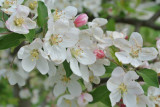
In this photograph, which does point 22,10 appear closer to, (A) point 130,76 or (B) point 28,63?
(B) point 28,63

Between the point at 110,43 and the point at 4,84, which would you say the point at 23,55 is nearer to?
the point at 110,43

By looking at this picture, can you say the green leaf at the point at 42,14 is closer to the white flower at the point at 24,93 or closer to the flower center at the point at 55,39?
the flower center at the point at 55,39

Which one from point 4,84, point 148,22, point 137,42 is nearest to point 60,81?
point 137,42

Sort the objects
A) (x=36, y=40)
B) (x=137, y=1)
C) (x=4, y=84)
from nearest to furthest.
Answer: (x=36, y=40) < (x=4, y=84) < (x=137, y=1)

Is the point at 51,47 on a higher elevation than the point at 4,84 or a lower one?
higher

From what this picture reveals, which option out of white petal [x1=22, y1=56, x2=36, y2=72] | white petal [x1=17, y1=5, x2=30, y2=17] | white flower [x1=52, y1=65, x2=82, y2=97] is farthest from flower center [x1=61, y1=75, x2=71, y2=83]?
white petal [x1=17, y1=5, x2=30, y2=17]

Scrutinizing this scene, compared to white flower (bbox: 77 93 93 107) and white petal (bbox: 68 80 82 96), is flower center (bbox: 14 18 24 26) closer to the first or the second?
white petal (bbox: 68 80 82 96)
